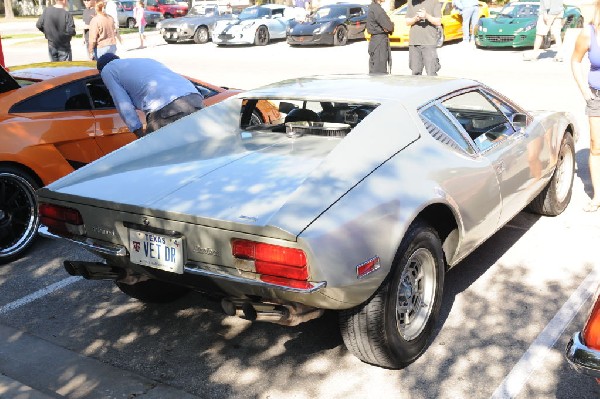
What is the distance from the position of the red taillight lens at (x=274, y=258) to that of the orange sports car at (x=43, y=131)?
1.97 meters

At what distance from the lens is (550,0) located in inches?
643

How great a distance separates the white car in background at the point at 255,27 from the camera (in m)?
24.2

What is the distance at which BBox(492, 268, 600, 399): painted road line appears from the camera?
365cm

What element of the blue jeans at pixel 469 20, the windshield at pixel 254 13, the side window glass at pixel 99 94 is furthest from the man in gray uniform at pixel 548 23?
the side window glass at pixel 99 94

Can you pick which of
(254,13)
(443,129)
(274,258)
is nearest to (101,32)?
(443,129)

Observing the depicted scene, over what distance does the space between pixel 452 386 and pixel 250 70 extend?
1481 centimetres

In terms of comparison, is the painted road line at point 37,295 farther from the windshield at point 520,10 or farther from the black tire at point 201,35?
the black tire at point 201,35

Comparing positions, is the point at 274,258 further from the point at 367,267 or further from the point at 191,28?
the point at 191,28

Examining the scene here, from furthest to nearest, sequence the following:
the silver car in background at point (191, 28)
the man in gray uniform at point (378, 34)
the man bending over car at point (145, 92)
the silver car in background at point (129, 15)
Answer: the silver car in background at point (129, 15) → the silver car in background at point (191, 28) → the man in gray uniform at point (378, 34) → the man bending over car at point (145, 92)

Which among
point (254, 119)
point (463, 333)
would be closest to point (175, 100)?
point (254, 119)

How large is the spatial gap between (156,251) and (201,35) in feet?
78.7

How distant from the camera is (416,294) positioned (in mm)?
4031

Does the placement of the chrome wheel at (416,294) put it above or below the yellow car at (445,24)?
below

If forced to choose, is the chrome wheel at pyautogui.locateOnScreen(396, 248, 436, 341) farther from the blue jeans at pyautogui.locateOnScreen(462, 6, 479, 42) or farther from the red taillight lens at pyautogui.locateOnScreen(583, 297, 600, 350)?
the blue jeans at pyautogui.locateOnScreen(462, 6, 479, 42)
